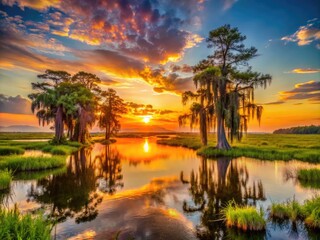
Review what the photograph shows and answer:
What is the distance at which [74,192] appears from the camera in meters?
13.7

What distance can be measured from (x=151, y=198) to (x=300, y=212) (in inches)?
292

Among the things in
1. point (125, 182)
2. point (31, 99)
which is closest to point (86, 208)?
point (125, 182)

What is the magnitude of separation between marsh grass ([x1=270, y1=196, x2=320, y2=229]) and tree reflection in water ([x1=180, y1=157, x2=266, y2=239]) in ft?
6.47

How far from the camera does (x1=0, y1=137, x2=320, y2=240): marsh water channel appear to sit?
8.38 meters

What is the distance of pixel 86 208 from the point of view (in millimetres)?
10969

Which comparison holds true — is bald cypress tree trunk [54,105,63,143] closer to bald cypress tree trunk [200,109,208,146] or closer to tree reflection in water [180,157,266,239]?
bald cypress tree trunk [200,109,208,146]

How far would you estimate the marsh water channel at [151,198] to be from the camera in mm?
A: 8383

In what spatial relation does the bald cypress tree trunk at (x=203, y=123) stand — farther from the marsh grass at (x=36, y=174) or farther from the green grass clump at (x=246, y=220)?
the green grass clump at (x=246, y=220)

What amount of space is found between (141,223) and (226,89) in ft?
90.1

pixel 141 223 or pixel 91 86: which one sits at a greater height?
pixel 91 86

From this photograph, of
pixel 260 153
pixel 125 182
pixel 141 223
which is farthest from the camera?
pixel 260 153

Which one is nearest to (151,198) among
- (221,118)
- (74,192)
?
(74,192)

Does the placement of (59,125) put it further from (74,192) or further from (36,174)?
(74,192)

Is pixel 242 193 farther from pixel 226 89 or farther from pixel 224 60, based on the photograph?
pixel 224 60
